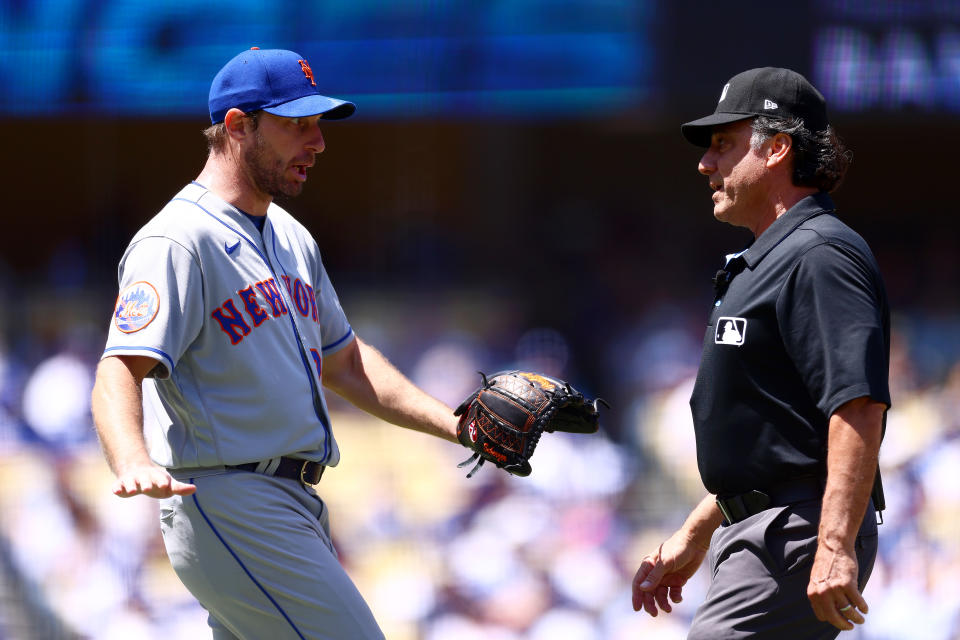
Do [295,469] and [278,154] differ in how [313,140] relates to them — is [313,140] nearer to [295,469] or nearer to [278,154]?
[278,154]

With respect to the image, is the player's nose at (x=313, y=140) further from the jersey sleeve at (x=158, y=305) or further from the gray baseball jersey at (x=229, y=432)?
the jersey sleeve at (x=158, y=305)

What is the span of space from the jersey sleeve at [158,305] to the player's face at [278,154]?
295mm

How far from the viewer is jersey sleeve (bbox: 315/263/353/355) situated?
2959 mm

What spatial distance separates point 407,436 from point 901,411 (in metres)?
2.47

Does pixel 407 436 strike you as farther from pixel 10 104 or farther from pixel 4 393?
pixel 10 104

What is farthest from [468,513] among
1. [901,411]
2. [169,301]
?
[169,301]

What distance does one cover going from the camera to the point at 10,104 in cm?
652

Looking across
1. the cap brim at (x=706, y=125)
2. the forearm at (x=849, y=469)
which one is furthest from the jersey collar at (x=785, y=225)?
the forearm at (x=849, y=469)

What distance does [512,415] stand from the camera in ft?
9.11

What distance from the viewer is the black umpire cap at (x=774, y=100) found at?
8.04 ft

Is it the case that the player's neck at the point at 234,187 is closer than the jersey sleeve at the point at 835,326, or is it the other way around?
the jersey sleeve at the point at 835,326

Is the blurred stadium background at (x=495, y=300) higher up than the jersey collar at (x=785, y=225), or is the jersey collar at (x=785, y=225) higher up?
the jersey collar at (x=785, y=225)

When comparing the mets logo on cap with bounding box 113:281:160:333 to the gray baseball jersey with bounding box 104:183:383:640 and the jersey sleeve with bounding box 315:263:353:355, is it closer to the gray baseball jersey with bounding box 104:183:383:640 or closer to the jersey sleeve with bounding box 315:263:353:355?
the gray baseball jersey with bounding box 104:183:383:640

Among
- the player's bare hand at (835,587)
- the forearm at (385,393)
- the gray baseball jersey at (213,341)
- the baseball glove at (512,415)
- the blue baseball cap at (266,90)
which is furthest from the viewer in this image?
the forearm at (385,393)
